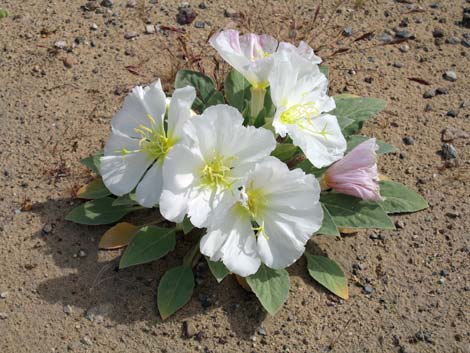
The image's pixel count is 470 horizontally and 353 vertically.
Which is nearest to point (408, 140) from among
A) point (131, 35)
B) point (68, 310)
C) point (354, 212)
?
point (354, 212)

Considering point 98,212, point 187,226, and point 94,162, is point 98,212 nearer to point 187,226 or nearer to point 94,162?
point 94,162

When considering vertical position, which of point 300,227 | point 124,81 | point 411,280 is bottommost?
point 411,280

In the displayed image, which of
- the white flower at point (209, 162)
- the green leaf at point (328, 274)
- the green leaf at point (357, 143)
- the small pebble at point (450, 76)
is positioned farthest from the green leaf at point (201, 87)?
the small pebble at point (450, 76)

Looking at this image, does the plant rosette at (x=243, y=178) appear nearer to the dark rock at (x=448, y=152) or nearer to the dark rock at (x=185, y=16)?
the dark rock at (x=448, y=152)

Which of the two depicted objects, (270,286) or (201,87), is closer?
(270,286)

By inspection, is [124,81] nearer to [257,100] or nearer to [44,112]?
[44,112]

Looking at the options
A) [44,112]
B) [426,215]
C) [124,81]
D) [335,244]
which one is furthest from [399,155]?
[44,112]

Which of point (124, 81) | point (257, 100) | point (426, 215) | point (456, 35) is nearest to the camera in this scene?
point (257, 100)
